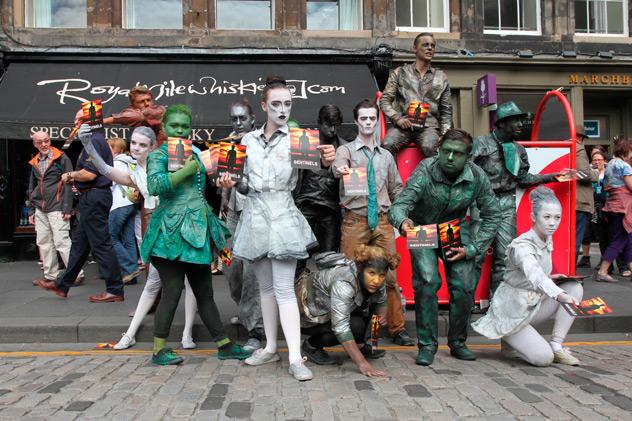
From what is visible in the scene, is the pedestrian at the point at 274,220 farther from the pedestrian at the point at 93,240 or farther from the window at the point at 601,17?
the window at the point at 601,17

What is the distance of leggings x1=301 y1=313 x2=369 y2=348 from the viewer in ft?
15.0

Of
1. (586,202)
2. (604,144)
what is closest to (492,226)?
(586,202)

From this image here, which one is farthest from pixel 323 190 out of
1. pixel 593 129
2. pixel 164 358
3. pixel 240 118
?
pixel 593 129

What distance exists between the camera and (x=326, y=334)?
4602 mm

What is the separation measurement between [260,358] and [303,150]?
5.41 feet

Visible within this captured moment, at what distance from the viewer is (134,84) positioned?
1085 cm

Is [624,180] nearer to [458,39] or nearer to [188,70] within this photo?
[458,39]

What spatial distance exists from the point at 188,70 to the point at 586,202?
24.0 feet

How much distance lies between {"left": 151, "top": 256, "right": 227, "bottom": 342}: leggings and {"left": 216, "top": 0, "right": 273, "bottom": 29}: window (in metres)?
8.46

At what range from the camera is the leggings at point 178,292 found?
4531 millimetres

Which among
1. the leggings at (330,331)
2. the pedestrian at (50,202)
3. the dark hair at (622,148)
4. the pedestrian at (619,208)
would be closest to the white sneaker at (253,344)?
the leggings at (330,331)

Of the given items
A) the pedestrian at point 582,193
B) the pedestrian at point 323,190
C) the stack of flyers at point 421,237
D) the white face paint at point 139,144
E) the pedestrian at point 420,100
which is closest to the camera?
the stack of flyers at point 421,237

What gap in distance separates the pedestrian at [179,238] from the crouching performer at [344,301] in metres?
0.64

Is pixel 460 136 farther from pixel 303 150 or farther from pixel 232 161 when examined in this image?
pixel 232 161
